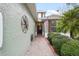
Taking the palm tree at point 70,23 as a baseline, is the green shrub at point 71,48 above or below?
below

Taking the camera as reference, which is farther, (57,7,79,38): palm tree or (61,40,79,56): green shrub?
(57,7,79,38): palm tree

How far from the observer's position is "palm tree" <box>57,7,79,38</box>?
3.06 metres

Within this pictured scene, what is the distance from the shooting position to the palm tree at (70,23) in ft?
10.0

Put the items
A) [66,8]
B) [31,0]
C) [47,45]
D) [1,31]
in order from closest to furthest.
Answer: [1,31] < [31,0] < [66,8] < [47,45]

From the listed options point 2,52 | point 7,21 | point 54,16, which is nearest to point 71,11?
point 54,16

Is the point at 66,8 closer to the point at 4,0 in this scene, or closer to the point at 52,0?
the point at 52,0

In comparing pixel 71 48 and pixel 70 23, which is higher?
pixel 70 23

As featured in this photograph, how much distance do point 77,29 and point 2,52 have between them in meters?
1.43

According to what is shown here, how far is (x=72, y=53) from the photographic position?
2830 millimetres

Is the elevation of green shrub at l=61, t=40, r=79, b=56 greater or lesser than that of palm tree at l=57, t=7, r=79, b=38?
lesser

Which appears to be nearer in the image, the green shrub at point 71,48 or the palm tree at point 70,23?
the green shrub at point 71,48

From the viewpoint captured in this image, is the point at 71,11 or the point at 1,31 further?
the point at 71,11

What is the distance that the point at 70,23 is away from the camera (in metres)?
3.17

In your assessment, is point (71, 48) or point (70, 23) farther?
point (70, 23)
